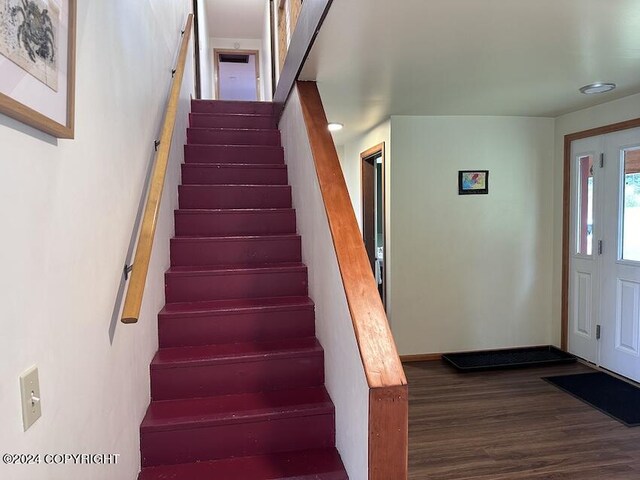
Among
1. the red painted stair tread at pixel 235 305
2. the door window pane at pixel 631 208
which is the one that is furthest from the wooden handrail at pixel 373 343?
the door window pane at pixel 631 208

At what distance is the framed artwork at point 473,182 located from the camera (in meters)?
3.86

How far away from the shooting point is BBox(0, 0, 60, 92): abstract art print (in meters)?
0.79

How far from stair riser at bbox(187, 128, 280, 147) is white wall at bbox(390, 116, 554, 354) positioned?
110 cm

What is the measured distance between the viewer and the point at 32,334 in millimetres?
902

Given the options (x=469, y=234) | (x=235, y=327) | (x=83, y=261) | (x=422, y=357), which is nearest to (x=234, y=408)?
(x=235, y=327)

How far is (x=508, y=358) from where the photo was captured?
383 cm

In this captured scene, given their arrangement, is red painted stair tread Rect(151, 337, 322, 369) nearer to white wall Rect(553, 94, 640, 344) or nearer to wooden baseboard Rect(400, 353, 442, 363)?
wooden baseboard Rect(400, 353, 442, 363)

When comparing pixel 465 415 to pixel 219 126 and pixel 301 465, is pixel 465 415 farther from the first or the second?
pixel 219 126

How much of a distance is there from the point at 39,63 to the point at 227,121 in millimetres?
3197

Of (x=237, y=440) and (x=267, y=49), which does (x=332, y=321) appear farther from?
(x=267, y=49)

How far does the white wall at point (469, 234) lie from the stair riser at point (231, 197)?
117cm

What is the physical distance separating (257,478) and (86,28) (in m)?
1.71

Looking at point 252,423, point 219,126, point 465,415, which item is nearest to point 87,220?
point 252,423

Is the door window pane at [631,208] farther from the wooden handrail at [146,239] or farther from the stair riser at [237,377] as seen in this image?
the wooden handrail at [146,239]
